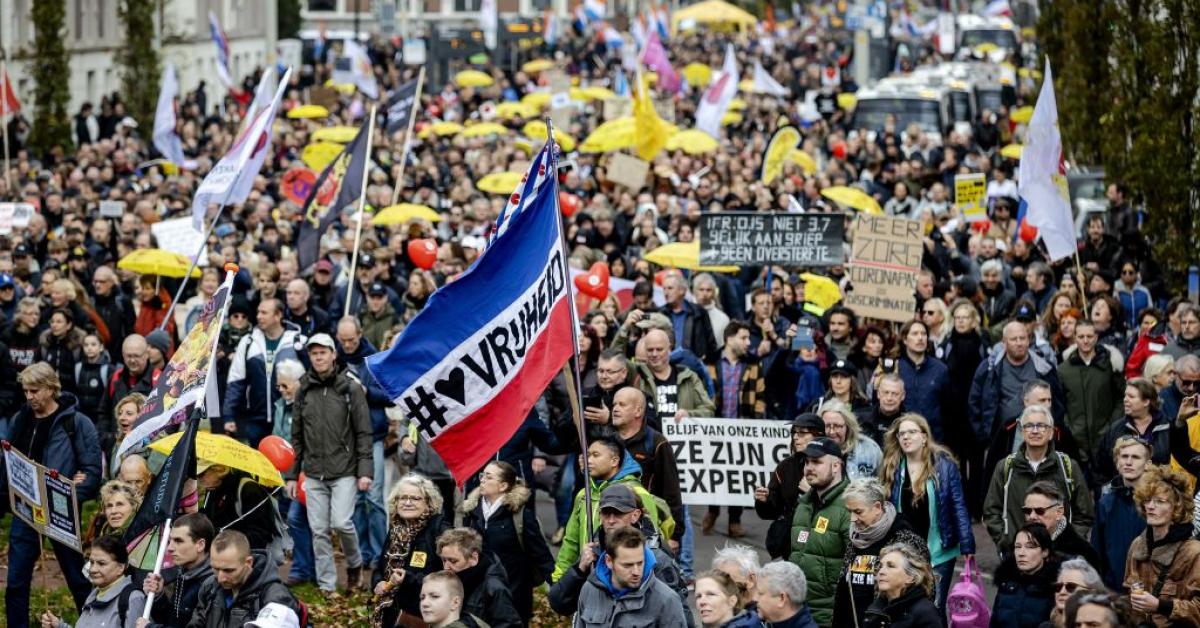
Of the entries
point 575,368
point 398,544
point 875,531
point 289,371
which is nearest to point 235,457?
point 398,544

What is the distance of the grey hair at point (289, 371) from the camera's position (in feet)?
39.5

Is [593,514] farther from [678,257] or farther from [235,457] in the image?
[678,257]

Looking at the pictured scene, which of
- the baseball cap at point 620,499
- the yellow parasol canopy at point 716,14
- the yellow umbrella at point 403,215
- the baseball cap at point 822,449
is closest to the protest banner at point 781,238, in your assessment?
the yellow umbrella at point 403,215

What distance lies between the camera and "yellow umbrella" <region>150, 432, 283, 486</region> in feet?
31.5

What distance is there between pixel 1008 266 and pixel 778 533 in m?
9.33

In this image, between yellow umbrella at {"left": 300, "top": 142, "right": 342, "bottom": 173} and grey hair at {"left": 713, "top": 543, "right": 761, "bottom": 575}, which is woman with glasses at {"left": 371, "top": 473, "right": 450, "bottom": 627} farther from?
yellow umbrella at {"left": 300, "top": 142, "right": 342, "bottom": 173}

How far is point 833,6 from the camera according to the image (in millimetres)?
100938

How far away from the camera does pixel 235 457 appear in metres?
9.66

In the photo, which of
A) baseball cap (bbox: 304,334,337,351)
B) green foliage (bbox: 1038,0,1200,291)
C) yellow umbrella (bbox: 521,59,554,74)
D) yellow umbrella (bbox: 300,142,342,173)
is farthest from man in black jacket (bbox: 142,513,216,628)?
yellow umbrella (bbox: 521,59,554,74)

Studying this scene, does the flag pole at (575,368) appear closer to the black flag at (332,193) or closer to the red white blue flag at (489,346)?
the red white blue flag at (489,346)

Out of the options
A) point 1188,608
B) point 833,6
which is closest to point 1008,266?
point 1188,608

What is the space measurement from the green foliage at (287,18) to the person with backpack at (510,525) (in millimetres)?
56887

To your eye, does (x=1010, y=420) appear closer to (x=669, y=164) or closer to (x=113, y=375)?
(x=113, y=375)

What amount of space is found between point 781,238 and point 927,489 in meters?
6.45
